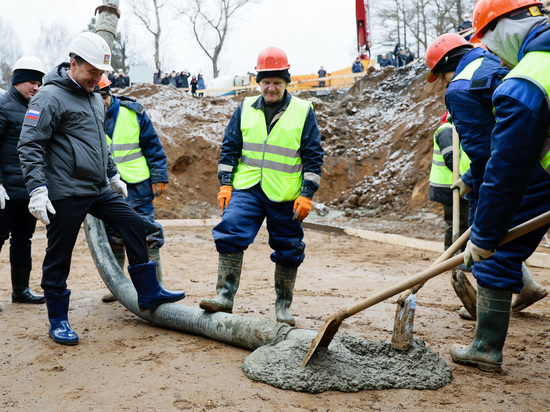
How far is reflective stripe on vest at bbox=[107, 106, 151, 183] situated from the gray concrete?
2.50 metres

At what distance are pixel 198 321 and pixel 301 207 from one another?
1120 millimetres

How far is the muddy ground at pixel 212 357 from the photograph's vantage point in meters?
2.62

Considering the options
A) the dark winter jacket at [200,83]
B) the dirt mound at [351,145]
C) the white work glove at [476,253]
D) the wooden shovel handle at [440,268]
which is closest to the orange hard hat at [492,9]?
the wooden shovel handle at [440,268]

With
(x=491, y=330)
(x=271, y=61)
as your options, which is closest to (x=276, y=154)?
(x=271, y=61)

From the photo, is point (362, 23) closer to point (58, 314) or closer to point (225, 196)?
point (225, 196)

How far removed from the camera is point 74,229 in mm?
3631

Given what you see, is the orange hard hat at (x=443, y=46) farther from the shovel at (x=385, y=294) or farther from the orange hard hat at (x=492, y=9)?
the shovel at (x=385, y=294)

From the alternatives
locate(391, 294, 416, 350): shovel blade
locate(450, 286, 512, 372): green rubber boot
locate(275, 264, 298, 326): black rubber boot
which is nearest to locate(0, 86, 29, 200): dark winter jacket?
locate(275, 264, 298, 326): black rubber boot

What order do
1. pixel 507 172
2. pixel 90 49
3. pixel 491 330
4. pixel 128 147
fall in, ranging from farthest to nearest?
pixel 128 147 < pixel 90 49 < pixel 491 330 < pixel 507 172

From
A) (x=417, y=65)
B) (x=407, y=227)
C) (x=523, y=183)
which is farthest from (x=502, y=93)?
(x=417, y=65)

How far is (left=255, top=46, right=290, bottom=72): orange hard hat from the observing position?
4008 millimetres

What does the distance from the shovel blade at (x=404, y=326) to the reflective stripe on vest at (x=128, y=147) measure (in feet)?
9.52

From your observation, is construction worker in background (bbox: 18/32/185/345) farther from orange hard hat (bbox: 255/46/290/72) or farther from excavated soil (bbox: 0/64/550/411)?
orange hard hat (bbox: 255/46/290/72)

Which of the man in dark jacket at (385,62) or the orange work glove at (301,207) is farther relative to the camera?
the man in dark jacket at (385,62)
